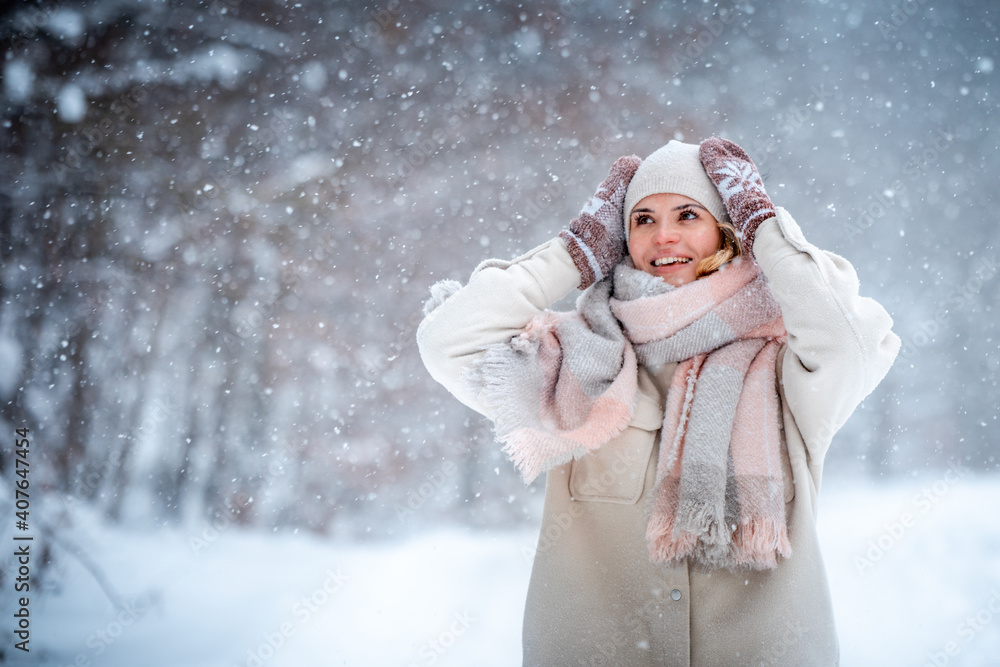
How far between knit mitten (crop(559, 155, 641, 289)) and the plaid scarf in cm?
7

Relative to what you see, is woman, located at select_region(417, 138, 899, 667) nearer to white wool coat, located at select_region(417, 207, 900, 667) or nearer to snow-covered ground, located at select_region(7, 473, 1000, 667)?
white wool coat, located at select_region(417, 207, 900, 667)

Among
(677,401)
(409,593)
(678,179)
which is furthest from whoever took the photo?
(409,593)

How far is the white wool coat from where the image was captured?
958mm

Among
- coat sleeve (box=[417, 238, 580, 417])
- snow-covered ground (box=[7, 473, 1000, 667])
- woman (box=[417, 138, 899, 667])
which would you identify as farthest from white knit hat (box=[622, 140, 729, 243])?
snow-covered ground (box=[7, 473, 1000, 667])

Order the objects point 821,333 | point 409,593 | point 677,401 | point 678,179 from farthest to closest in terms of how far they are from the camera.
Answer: point 409,593 → point 678,179 → point 677,401 → point 821,333

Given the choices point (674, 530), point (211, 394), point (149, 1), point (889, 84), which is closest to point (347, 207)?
point (211, 394)

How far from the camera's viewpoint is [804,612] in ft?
3.20

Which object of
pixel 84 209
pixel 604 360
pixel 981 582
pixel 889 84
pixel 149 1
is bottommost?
pixel 981 582

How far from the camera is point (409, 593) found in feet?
7.41

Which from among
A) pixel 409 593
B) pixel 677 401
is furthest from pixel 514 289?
pixel 409 593

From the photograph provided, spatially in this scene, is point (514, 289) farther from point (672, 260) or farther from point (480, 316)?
point (672, 260)

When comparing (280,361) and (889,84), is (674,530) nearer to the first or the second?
(280,361)

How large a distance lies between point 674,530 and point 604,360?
1.03 ft

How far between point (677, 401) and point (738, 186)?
41cm
